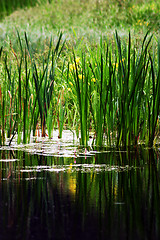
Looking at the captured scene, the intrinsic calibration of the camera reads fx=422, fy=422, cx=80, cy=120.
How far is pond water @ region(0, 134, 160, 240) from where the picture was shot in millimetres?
Answer: 1275

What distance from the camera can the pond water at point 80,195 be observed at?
128 cm

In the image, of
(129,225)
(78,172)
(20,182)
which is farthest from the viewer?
(78,172)

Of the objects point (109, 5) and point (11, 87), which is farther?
point (109, 5)

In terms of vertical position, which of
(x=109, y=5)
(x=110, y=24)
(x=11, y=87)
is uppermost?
(x=109, y=5)

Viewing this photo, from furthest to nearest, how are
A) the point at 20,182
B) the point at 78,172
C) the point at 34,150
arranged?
the point at 34,150 < the point at 78,172 < the point at 20,182

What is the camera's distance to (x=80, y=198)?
1628mm

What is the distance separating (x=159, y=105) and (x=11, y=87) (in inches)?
45.3

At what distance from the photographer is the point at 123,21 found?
44.6 ft

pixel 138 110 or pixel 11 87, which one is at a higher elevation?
pixel 11 87

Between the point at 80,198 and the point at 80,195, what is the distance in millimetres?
46

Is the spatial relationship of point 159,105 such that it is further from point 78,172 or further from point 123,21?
point 123,21

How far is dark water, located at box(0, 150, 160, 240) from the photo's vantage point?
127 centimetres

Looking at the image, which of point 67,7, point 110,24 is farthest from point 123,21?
point 67,7

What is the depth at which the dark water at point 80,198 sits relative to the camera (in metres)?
1.27
